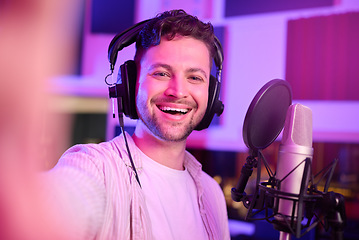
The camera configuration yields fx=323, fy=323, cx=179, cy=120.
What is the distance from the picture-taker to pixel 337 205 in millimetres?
685

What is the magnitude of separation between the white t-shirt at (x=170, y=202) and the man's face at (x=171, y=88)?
0.49 ft

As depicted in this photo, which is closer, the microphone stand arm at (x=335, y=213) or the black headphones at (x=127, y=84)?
the microphone stand arm at (x=335, y=213)

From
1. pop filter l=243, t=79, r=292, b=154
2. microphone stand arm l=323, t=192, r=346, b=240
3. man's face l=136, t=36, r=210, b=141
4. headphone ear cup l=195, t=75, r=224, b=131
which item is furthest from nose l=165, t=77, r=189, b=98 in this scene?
microphone stand arm l=323, t=192, r=346, b=240

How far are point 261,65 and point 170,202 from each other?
142 cm

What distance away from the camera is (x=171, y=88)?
129cm

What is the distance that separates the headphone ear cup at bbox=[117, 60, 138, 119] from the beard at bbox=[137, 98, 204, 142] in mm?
37

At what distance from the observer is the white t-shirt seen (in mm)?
1146

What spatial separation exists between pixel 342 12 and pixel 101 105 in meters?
2.20

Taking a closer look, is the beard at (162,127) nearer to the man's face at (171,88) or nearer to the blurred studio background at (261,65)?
the man's face at (171,88)

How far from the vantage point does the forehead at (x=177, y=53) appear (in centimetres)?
130

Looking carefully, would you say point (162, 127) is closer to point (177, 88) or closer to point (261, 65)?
point (177, 88)

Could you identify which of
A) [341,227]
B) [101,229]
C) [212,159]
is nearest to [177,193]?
[101,229]

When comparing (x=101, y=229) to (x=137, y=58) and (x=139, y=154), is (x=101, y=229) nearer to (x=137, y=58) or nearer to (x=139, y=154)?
(x=139, y=154)

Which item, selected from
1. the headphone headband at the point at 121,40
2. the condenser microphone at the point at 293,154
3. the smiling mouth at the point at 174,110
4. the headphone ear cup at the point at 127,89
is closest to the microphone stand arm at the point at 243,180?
the condenser microphone at the point at 293,154
